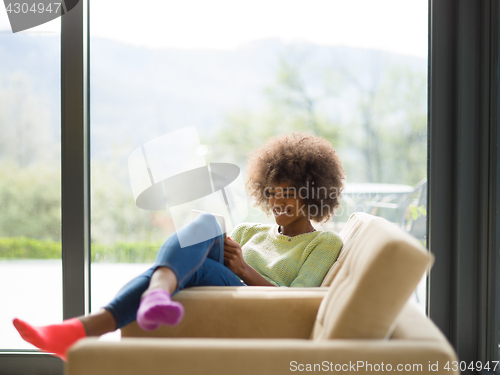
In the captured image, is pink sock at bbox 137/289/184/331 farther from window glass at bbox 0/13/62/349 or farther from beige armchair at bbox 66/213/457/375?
window glass at bbox 0/13/62/349

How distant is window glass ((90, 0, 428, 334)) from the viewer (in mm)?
2006

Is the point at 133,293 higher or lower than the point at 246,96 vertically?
lower

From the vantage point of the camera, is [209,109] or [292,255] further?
[209,109]

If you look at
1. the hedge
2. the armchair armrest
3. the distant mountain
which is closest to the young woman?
the armchair armrest

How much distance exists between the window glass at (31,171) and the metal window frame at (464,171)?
178 cm

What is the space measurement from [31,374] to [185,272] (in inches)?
49.0

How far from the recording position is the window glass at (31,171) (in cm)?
198

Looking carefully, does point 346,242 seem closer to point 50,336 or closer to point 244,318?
point 244,318

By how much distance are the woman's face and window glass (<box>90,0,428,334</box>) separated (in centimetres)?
32

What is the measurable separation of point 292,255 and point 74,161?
1097 mm

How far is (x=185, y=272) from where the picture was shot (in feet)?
4.20

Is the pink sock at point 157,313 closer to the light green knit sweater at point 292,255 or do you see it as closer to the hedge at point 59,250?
the light green knit sweater at point 292,255

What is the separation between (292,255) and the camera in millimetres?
1662

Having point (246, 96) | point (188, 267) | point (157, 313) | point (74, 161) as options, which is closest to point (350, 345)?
point (157, 313)
